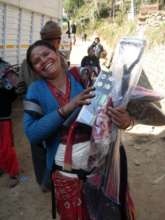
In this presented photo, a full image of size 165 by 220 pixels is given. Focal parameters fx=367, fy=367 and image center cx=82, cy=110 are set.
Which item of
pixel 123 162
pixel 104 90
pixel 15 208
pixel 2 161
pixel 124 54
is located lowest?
pixel 15 208

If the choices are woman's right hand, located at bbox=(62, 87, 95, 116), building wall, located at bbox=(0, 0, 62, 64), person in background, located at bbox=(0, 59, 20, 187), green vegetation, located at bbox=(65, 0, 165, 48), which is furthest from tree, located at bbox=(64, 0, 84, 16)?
woman's right hand, located at bbox=(62, 87, 95, 116)

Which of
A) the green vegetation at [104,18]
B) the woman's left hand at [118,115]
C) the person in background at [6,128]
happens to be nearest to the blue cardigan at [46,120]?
the woman's left hand at [118,115]

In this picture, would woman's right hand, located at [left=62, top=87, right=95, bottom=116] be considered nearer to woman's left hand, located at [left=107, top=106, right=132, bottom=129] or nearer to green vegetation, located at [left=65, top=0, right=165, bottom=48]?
woman's left hand, located at [left=107, top=106, right=132, bottom=129]

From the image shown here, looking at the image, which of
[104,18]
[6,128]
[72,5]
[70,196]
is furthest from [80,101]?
[72,5]

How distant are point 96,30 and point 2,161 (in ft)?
84.0

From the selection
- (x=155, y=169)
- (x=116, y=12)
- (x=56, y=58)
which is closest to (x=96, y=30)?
(x=116, y=12)

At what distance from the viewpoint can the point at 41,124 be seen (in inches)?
70.7

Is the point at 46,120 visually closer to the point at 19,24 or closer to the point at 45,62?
the point at 45,62

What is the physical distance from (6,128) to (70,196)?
2.25 meters

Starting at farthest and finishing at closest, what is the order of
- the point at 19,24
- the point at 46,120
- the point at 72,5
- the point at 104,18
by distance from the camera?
1. the point at 72,5
2. the point at 104,18
3. the point at 19,24
4. the point at 46,120

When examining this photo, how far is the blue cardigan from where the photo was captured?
1.78 m

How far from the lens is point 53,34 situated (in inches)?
130

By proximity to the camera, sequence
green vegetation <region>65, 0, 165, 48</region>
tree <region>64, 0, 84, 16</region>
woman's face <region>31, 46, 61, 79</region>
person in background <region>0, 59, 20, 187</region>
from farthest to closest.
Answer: tree <region>64, 0, 84, 16</region> → green vegetation <region>65, 0, 165, 48</region> → person in background <region>0, 59, 20, 187</region> → woman's face <region>31, 46, 61, 79</region>

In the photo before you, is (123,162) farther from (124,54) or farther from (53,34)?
(53,34)
